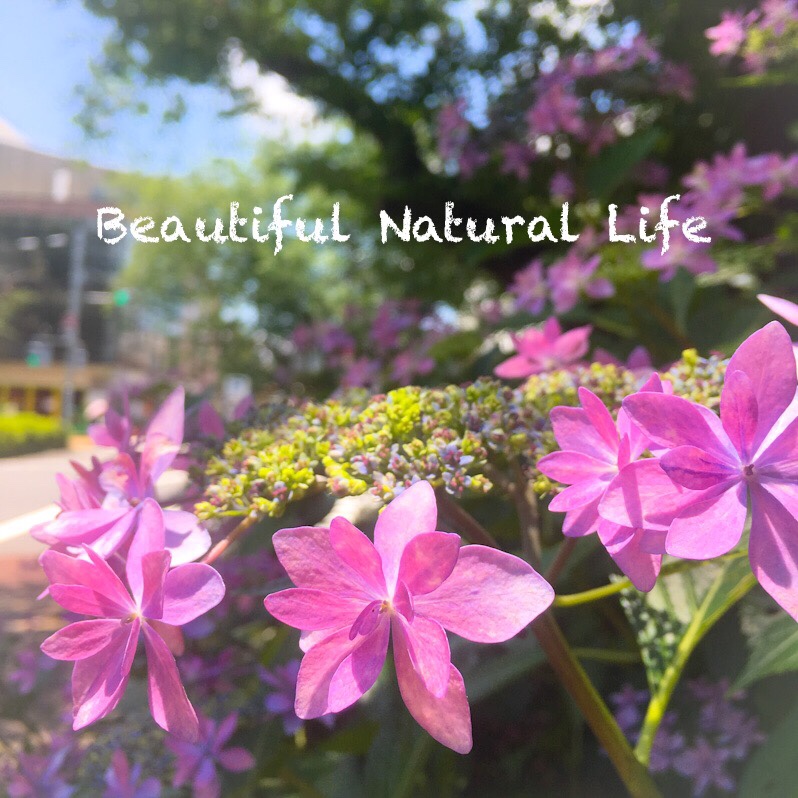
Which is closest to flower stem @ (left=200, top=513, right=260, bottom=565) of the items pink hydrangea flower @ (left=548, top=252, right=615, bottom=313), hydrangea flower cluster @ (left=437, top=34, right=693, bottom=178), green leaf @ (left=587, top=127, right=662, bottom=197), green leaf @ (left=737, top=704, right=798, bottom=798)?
green leaf @ (left=737, top=704, right=798, bottom=798)

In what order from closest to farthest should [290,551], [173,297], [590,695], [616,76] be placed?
[290,551], [590,695], [616,76], [173,297]

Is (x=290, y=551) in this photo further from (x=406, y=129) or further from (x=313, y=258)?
(x=313, y=258)

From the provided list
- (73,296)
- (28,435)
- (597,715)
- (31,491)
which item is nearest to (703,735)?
(597,715)

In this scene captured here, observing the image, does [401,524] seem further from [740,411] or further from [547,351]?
[547,351]

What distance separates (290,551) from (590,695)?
197 millimetres

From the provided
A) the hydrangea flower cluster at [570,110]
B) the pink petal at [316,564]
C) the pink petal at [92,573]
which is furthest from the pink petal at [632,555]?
the hydrangea flower cluster at [570,110]

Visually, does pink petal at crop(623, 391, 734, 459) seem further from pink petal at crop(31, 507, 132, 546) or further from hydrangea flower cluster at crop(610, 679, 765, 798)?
hydrangea flower cluster at crop(610, 679, 765, 798)

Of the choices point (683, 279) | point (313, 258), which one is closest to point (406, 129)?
point (683, 279)

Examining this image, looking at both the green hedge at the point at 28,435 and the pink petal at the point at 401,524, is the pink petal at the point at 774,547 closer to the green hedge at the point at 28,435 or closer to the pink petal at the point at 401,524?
the pink petal at the point at 401,524

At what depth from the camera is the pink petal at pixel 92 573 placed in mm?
281

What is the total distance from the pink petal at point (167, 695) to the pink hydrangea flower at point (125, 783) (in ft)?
0.88

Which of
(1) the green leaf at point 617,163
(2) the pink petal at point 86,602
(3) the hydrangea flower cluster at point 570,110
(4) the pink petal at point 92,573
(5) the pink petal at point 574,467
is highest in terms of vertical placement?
(3) the hydrangea flower cluster at point 570,110

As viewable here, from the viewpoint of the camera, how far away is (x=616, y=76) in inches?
57.7

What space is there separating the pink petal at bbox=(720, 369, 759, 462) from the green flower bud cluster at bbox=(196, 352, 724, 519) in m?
0.10
